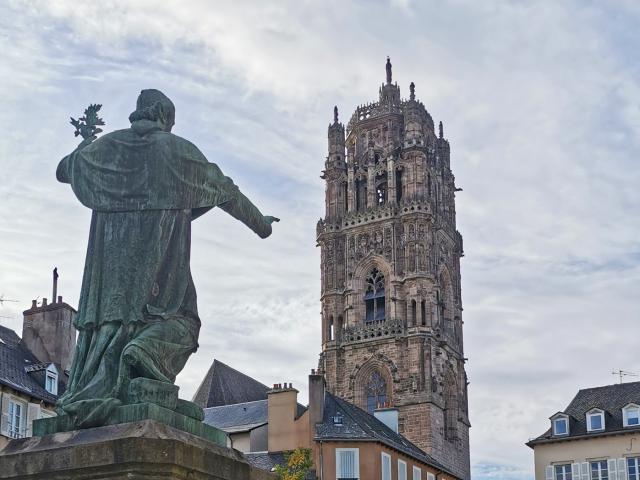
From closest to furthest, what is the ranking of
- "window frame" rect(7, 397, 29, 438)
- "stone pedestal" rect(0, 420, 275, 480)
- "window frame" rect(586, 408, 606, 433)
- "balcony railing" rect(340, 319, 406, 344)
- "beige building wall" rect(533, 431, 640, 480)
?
1. "stone pedestal" rect(0, 420, 275, 480)
2. "window frame" rect(7, 397, 29, 438)
3. "beige building wall" rect(533, 431, 640, 480)
4. "window frame" rect(586, 408, 606, 433)
5. "balcony railing" rect(340, 319, 406, 344)

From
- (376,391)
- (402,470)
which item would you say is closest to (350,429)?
(402,470)

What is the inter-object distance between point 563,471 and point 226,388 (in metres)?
23.3

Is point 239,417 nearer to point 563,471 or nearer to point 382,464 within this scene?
point 382,464

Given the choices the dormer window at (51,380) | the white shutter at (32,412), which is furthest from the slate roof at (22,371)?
the white shutter at (32,412)

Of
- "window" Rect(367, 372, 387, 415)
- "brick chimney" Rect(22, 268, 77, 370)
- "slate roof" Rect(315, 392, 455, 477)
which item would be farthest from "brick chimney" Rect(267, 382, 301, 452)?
"window" Rect(367, 372, 387, 415)

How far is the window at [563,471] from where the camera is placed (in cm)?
5447

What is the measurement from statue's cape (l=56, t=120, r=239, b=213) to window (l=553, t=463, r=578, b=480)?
159ft

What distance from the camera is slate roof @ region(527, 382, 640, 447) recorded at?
54812mm

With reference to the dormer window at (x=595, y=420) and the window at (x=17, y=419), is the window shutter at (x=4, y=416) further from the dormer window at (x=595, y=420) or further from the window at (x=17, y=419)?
the dormer window at (x=595, y=420)

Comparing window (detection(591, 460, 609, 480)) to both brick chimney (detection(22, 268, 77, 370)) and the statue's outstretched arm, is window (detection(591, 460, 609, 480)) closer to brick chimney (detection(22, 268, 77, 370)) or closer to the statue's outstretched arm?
brick chimney (detection(22, 268, 77, 370))

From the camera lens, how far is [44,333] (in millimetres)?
43688

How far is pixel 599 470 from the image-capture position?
54.0 meters

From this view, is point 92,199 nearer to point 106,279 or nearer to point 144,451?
point 106,279

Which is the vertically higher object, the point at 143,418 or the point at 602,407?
the point at 602,407
